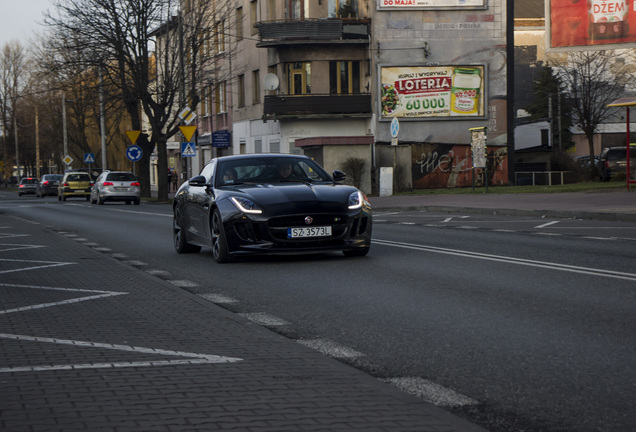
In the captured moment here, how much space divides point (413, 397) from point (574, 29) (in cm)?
3093

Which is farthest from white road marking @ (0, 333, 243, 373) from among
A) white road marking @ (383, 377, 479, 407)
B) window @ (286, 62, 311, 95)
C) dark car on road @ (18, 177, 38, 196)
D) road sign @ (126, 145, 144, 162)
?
dark car on road @ (18, 177, 38, 196)

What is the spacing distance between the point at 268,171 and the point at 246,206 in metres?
1.39

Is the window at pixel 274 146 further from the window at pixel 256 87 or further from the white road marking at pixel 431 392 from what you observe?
the white road marking at pixel 431 392

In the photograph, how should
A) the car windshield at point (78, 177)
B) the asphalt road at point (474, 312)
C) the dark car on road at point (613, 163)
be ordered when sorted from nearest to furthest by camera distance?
the asphalt road at point (474, 312), the dark car on road at point (613, 163), the car windshield at point (78, 177)

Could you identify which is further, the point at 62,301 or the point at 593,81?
the point at 593,81

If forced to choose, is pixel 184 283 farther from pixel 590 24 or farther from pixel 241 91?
pixel 241 91

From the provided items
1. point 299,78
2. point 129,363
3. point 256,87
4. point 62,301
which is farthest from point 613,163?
point 129,363

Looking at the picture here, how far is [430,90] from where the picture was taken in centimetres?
4691

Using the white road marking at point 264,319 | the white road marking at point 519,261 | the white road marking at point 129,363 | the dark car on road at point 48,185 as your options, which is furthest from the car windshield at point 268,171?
the dark car on road at point 48,185

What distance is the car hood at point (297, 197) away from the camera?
12109mm

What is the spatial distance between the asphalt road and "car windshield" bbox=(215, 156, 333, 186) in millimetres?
1062

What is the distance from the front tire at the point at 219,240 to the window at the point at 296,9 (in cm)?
3644

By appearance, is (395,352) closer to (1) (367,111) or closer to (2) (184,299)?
(2) (184,299)

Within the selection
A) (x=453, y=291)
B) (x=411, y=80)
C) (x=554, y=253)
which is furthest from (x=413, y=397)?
(x=411, y=80)
